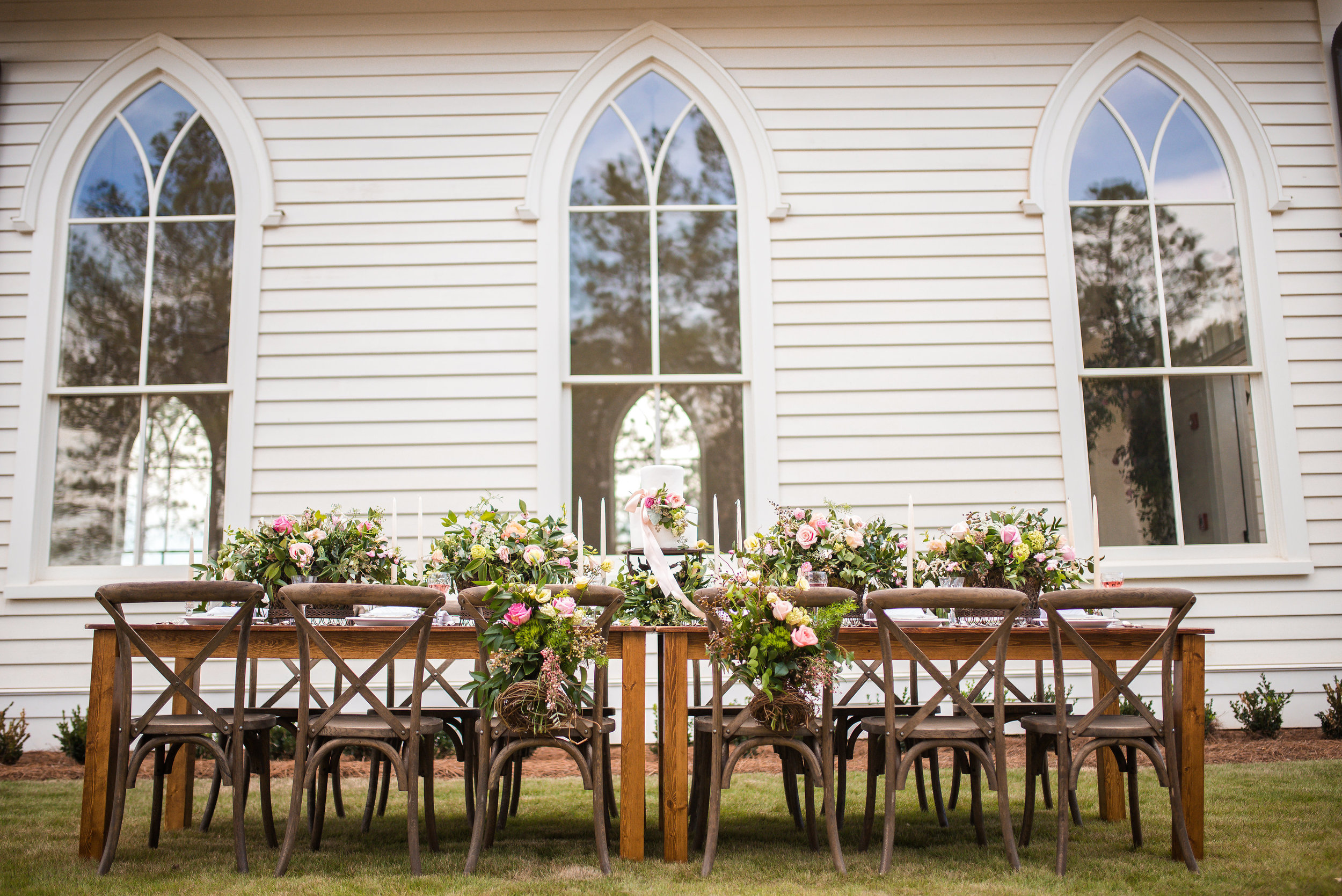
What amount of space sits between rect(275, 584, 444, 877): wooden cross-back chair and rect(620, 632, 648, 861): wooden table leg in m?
0.65

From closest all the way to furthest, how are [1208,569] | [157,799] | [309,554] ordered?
[157,799] → [309,554] → [1208,569]

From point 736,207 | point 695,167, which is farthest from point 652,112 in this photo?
point 736,207

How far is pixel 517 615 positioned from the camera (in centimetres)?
300

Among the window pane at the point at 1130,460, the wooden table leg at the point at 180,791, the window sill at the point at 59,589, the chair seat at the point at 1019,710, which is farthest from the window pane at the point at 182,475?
the window pane at the point at 1130,460

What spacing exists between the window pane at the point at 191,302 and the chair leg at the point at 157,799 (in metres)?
3.30

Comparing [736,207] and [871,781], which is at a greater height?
[736,207]

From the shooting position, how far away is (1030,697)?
20.1 ft

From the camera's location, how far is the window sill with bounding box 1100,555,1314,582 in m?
5.84

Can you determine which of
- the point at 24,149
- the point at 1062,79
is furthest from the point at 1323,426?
the point at 24,149

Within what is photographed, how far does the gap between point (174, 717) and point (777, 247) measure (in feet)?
14.1

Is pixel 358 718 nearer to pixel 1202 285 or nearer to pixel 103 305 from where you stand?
pixel 103 305

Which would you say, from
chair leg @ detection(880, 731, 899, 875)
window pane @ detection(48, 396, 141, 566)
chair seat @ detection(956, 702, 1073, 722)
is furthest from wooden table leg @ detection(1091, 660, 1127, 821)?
window pane @ detection(48, 396, 141, 566)

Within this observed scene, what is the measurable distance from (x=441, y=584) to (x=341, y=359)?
8.60 feet

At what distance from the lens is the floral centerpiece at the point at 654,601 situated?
3.50 meters
